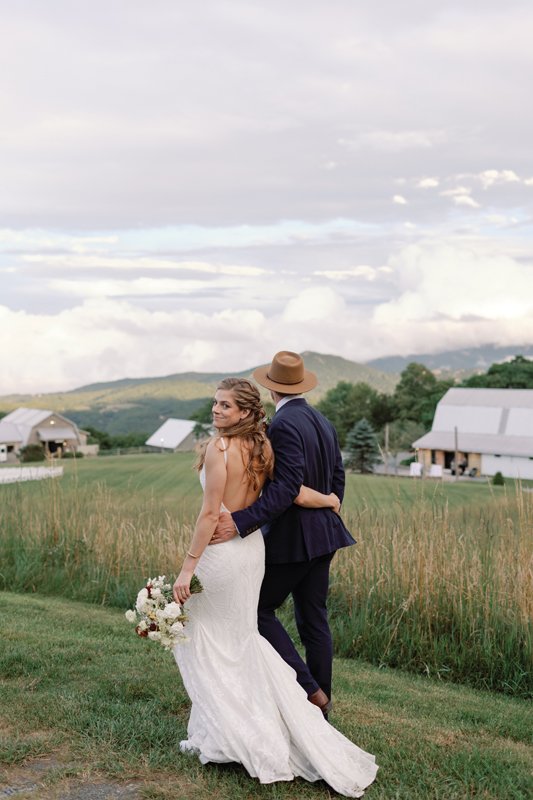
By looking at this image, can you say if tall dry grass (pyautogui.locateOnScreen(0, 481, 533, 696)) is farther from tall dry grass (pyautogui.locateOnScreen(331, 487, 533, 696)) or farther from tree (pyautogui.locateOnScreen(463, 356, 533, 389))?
tree (pyautogui.locateOnScreen(463, 356, 533, 389))

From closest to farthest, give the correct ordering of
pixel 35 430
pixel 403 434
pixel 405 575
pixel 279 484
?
pixel 279 484 < pixel 405 575 < pixel 403 434 < pixel 35 430

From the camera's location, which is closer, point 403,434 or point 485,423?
point 485,423

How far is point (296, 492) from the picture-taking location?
13.8ft

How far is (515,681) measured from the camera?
6270mm

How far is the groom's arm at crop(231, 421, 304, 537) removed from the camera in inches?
160

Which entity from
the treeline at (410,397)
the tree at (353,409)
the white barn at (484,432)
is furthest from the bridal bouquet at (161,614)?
the tree at (353,409)

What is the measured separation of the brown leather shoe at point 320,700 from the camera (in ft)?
14.7

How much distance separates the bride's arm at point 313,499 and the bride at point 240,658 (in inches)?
10.0

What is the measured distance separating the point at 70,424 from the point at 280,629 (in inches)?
3084

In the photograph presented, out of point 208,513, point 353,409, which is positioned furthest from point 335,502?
point 353,409

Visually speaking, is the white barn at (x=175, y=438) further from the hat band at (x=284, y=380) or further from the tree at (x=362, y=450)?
the hat band at (x=284, y=380)

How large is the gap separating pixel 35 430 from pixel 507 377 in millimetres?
42543

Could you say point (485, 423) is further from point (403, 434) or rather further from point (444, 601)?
point (444, 601)

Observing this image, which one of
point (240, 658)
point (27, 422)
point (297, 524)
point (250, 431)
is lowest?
point (240, 658)
